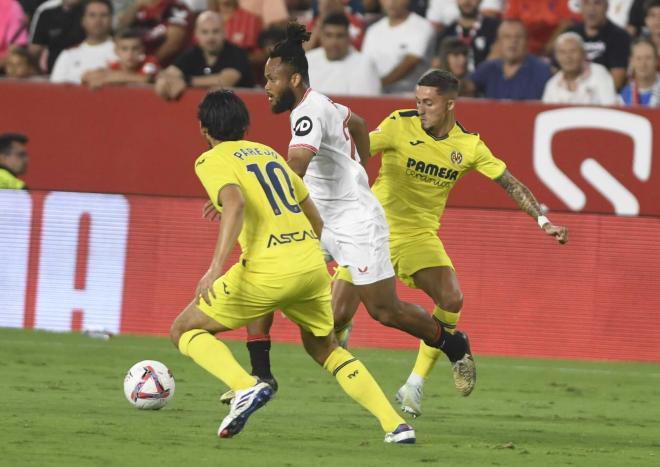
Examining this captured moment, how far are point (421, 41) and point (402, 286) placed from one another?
120 inches

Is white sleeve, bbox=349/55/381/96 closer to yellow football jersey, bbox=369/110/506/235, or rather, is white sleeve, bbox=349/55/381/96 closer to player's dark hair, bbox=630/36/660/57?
player's dark hair, bbox=630/36/660/57

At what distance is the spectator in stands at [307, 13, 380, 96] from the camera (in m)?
14.2

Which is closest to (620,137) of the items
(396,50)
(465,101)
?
(465,101)

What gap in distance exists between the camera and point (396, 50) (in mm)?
14680

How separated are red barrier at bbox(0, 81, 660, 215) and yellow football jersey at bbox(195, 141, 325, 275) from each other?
6474 mm

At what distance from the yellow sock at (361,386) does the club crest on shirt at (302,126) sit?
53.8 inches

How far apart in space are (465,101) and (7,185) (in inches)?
176

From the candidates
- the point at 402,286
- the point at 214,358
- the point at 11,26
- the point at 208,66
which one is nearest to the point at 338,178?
the point at 214,358

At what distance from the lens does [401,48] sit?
14.6 metres

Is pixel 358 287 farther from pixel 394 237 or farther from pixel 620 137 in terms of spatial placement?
pixel 620 137

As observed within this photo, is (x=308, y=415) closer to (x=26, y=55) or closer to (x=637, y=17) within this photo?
(x=26, y=55)

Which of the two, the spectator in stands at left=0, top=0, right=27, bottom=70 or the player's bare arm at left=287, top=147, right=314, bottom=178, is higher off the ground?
the player's bare arm at left=287, top=147, right=314, bottom=178

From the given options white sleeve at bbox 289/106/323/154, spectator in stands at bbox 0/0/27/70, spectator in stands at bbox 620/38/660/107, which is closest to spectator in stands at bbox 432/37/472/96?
spectator in stands at bbox 620/38/660/107

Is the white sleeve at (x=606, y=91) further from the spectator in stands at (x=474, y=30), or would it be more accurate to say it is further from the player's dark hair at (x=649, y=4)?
the spectator in stands at (x=474, y=30)
